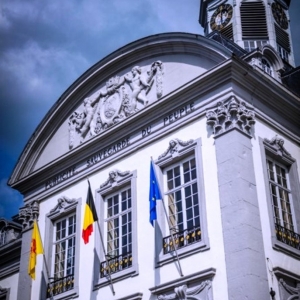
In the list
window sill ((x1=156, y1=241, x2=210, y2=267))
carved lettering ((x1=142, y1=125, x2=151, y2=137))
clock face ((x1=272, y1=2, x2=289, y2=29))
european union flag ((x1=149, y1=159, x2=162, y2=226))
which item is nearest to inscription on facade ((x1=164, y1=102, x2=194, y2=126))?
carved lettering ((x1=142, y1=125, x2=151, y2=137))

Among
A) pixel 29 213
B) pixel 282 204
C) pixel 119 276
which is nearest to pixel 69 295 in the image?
pixel 119 276

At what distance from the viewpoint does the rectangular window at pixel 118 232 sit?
59.6 ft

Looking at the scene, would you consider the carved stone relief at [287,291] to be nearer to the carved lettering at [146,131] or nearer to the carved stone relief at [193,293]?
the carved stone relief at [193,293]

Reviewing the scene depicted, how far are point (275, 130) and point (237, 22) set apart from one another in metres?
8.57

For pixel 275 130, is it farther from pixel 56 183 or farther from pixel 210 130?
pixel 56 183

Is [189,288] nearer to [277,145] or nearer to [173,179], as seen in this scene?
[173,179]

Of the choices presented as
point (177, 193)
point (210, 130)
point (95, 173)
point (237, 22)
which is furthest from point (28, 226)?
point (237, 22)

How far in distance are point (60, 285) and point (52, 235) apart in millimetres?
1938

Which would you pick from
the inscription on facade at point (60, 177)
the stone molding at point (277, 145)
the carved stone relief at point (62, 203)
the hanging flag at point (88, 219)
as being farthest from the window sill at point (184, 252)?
the inscription on facade at point (60, 177)

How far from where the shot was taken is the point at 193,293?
51.5 feet

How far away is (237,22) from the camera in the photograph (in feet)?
84.2

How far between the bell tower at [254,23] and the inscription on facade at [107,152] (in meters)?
7.68

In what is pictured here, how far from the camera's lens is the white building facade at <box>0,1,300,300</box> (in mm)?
15844

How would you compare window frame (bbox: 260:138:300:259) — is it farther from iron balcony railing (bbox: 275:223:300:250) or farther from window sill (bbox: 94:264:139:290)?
window sill (bbox: 94:264:139:290)
